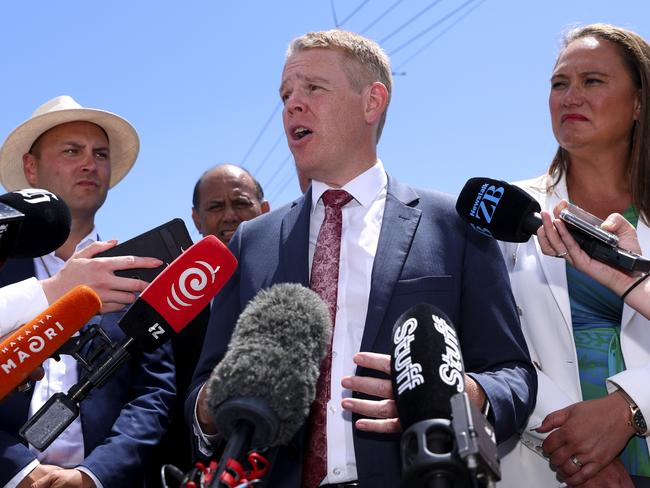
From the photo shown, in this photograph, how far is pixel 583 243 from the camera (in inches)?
114

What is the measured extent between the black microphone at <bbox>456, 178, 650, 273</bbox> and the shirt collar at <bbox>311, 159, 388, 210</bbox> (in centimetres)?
41

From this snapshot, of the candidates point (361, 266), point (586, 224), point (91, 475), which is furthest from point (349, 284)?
point (91, 475)

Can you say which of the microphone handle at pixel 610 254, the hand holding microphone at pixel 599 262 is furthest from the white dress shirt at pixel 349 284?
the microphone handle at pixel 610 254

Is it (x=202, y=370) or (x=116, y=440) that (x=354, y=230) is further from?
(x=116, y=440)

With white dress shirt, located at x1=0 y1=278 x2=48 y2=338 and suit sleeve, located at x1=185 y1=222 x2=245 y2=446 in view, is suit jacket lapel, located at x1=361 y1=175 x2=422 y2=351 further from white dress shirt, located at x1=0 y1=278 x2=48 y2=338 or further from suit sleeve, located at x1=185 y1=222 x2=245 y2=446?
white dress shirt, located at x1=0 y1=278 x2=48 y2=338

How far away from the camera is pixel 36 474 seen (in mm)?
3725

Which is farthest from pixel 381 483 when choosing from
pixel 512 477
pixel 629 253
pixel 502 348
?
pixel 629 253

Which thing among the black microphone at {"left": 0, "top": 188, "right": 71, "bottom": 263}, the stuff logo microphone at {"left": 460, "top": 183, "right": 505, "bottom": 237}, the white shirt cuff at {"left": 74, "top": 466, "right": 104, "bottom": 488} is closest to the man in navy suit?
the stuff logo microphone at {"left": 460, "top": 183, "right": 505, "bottom": 237}

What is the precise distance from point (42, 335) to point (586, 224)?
1.81 metres

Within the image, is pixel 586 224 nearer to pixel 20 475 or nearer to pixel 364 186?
pixel 364 186

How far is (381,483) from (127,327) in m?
1.01

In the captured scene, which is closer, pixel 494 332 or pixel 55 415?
pixel 55 415

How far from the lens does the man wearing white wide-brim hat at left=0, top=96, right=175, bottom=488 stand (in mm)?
3102

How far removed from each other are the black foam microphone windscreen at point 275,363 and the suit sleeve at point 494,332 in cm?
94
